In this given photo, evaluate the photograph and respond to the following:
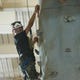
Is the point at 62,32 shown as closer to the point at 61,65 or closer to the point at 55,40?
the point at 55,40

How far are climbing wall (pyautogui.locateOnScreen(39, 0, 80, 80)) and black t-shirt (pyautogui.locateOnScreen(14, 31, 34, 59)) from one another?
0.31 feet

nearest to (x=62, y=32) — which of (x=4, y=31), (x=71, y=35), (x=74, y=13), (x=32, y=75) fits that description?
(x=71, y=35)

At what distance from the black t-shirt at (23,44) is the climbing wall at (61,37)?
95mm

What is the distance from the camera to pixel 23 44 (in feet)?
4.76

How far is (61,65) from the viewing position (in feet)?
4.20

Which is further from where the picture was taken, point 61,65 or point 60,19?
point 60,19

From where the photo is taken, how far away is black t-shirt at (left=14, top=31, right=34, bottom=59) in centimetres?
145

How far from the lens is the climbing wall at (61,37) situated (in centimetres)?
125

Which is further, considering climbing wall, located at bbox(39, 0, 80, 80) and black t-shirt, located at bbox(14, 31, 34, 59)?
black t-shirt, located at bbox(14, 31, 34, 59)

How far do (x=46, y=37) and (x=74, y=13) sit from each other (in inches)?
8.6

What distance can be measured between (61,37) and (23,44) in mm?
201

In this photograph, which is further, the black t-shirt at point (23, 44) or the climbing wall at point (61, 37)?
the black t-shirt at point (23, 44)

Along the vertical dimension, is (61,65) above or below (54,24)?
below

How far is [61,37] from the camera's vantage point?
4.63ft
